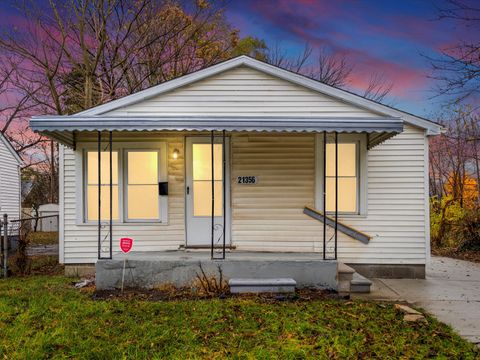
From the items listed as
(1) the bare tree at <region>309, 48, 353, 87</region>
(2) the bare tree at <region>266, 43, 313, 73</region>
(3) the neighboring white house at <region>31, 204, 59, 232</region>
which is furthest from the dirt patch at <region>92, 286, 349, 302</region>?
(3) the neighboring white house at <region>31, 204, 59, 232</region>

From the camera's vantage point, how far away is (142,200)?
7.61 metres

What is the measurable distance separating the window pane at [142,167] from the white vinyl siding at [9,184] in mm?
13620

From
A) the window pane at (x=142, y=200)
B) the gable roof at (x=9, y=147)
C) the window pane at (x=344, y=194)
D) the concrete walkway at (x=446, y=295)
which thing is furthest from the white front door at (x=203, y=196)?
the gable roof at (x=9, y=147)

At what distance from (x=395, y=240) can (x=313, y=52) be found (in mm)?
15717

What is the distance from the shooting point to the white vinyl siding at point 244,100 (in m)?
7.61

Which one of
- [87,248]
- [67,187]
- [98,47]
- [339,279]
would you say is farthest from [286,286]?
[98,47]

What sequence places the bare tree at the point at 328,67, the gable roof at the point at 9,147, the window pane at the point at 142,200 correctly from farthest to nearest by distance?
the bare tree at the point at 328,67 → the gable roof at the point at 9,147 → the window pane at the point at 142,200

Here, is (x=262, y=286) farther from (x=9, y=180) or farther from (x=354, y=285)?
(x=9, y=180)

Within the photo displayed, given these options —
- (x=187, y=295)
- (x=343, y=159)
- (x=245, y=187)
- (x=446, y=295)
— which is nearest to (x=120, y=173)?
(x=245, y=187)

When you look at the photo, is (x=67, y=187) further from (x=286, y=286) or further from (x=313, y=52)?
(x=313, y=52)

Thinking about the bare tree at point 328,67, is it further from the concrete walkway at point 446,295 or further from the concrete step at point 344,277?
the concrete step at point 344,277

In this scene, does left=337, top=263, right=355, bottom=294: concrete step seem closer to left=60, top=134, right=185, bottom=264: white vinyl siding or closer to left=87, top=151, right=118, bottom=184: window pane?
left=60, top=134, right=185, bottom=264: white vinyl siding

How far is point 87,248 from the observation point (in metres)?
7.57

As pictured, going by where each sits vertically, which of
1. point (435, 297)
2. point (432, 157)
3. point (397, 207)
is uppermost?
point (432, 157)
